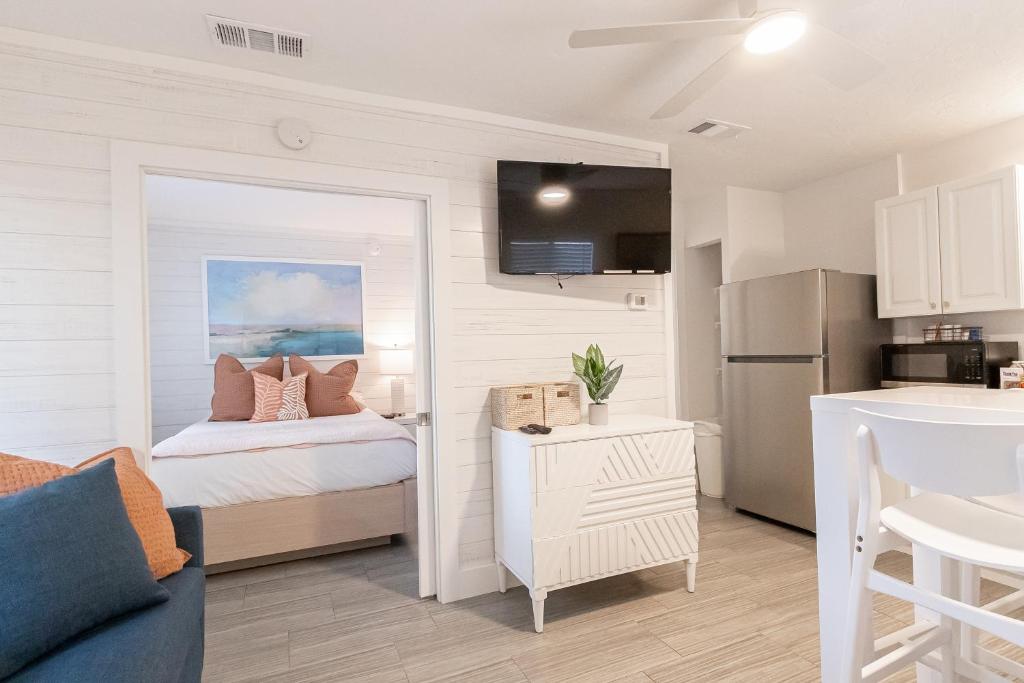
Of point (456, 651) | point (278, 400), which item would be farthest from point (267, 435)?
point (456, 651)

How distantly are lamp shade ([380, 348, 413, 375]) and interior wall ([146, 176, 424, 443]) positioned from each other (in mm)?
113

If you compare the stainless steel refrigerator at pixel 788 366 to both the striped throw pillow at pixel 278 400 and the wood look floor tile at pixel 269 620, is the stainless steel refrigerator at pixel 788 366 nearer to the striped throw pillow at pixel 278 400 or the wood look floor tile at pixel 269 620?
the wood look floor tile at pixel 269 620

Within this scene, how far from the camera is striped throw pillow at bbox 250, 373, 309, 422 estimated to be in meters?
3.99

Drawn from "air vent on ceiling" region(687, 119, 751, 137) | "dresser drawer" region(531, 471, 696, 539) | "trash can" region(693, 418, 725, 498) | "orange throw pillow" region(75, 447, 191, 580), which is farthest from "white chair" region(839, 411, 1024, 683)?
"trash can" region(693, 418, 725, 498)

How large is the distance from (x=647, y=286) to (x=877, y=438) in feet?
6.81

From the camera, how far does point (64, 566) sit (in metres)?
1.25

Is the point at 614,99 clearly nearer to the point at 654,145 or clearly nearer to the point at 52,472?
the point at 654,145

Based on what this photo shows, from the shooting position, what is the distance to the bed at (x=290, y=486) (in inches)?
111

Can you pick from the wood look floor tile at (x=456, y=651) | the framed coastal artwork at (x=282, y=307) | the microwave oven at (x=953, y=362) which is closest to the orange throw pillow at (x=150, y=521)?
the wood look floor tile at (x=456, y=651)

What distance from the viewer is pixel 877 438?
42.5 inches

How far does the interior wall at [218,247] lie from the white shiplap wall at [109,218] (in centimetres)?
145

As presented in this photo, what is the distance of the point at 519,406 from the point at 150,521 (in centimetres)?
149

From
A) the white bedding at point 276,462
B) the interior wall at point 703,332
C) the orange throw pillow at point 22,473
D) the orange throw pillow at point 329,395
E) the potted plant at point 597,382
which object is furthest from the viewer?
the interior wall at point 703,332

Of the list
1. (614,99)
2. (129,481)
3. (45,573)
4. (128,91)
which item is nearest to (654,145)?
(614,99)
